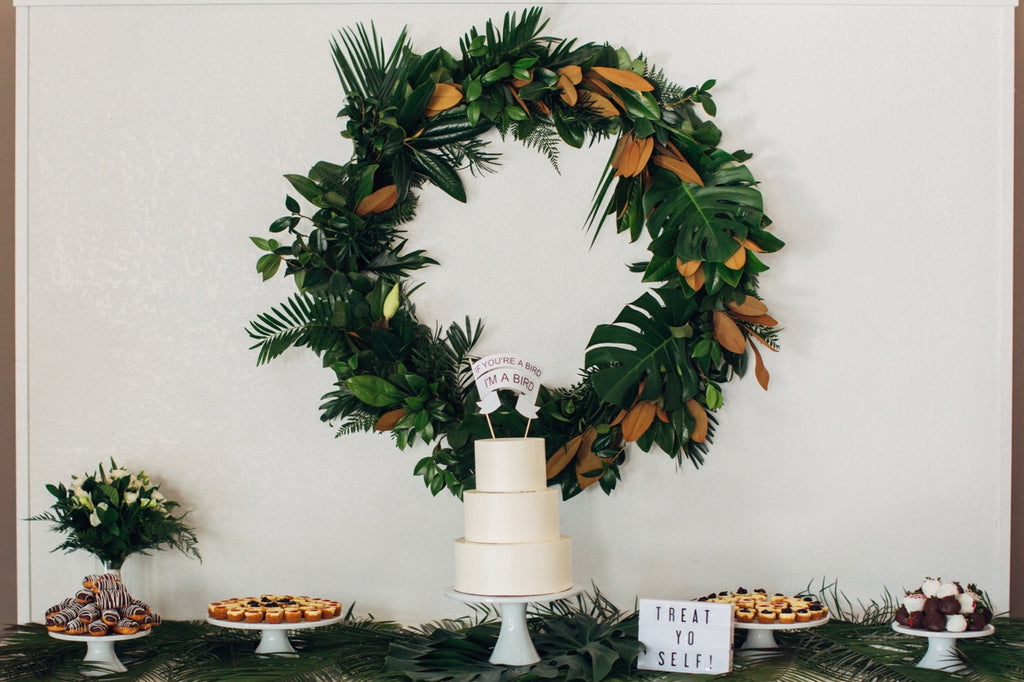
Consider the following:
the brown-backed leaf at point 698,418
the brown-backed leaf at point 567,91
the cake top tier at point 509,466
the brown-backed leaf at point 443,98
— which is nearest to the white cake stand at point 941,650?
the brown-backed leaf at point 698,418

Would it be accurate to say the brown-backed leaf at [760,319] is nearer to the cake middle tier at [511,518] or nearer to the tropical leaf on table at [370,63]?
the cake middle tier at [511,518]

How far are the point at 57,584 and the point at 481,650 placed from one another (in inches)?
35.3

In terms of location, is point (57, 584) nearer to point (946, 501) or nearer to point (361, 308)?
point (361, 308)

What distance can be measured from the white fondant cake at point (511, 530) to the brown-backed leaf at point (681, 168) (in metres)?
0.60

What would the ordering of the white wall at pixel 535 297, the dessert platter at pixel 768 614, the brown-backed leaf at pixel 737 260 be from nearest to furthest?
1. the dessert platter at pixel 768 614
2. the brown-backed leaf at pixel 737 260
3. the white wall at pixel 535 297

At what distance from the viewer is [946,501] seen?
1.79 meters

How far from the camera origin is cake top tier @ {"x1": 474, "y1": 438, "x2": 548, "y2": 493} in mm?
1473

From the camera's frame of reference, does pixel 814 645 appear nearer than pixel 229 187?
Yes

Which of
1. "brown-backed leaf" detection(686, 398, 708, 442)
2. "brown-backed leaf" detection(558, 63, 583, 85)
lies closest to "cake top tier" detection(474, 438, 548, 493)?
"brown-backed leaf" detection(686, 398, 708, 442)

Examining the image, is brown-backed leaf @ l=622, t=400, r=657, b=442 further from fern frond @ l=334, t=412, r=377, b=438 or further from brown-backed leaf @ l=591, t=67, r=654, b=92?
brown-backed leaf @ l=591, t=67, r=654, b=92

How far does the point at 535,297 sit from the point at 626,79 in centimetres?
46

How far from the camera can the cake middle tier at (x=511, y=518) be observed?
4.76 feet

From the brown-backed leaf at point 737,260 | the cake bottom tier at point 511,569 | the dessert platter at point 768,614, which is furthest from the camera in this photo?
the brown-backed leaf at point 737,260

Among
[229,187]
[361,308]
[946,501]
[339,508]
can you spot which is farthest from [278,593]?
[946,501]
